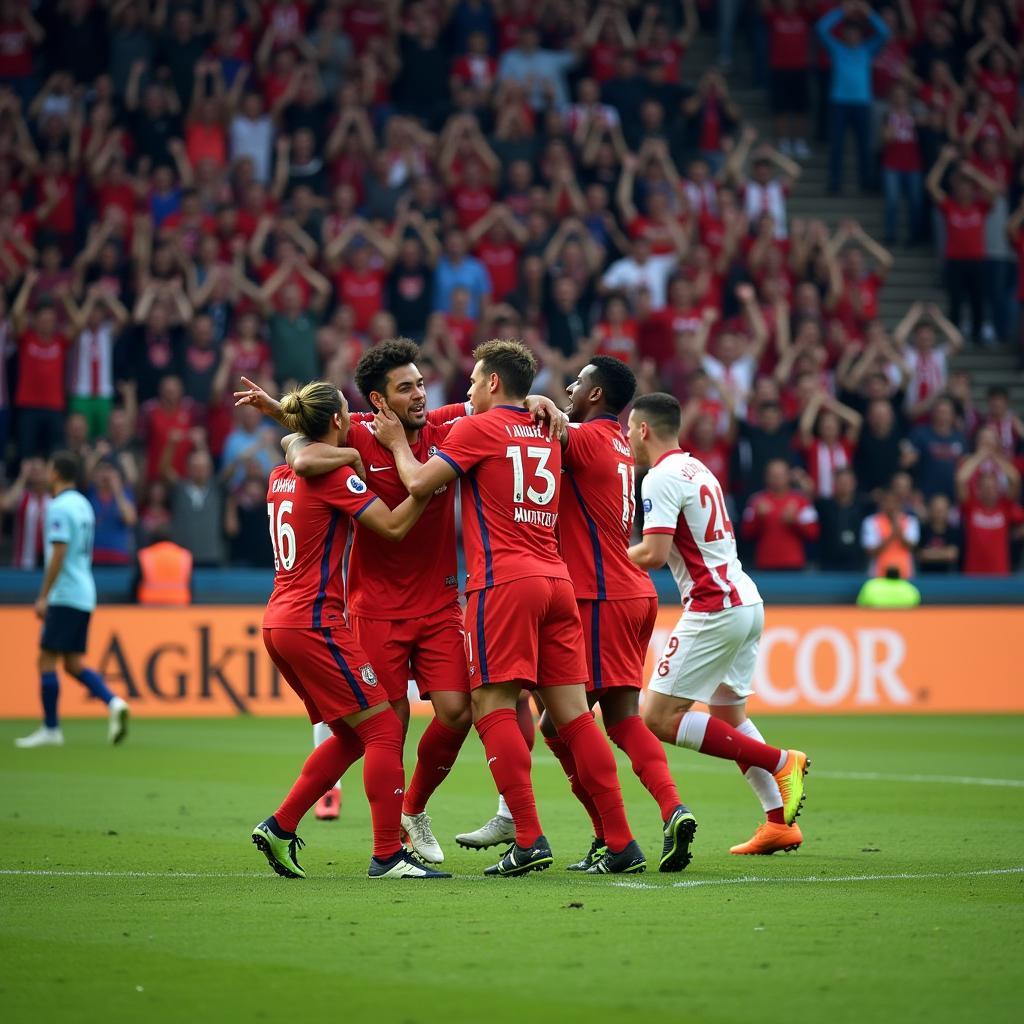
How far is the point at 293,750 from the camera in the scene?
50.8 ft

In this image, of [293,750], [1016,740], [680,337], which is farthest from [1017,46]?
[293,750]

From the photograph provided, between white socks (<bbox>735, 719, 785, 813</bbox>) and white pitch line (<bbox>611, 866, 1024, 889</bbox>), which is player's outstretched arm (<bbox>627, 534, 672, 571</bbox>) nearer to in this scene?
white socks (<bbox>735, 719, 785, 813</bbox>)

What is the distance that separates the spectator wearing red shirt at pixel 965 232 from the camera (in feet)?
82.1

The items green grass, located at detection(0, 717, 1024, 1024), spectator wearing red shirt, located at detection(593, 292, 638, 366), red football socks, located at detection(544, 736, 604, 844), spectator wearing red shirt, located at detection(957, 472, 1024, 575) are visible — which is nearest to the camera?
green grass, located at detection(0, 717, 1024, 1024)

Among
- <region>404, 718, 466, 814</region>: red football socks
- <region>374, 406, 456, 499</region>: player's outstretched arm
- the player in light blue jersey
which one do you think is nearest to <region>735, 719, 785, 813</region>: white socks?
<region>404, 718, 466, 814</region>: red football socks

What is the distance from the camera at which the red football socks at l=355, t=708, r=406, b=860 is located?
7871mm

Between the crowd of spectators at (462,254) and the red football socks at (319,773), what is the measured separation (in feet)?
37.9

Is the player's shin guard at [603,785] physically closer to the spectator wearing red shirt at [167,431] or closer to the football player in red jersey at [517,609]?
the football player in red jersey at [517,609]

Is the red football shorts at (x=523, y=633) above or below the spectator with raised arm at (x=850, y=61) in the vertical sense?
below

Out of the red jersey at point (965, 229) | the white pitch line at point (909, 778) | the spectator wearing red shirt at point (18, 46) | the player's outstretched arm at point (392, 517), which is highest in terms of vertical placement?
the spectator wearing red shirt at point (18, 46)

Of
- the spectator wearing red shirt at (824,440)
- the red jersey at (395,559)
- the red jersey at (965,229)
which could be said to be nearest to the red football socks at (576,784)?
the red jersey at (395,559)

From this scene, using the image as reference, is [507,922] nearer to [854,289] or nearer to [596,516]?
[596,516]

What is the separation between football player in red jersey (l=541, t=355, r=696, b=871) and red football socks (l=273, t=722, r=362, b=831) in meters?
1.02

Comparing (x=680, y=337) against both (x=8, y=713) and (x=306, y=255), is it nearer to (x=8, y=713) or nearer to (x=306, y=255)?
(x=306, y=255)
